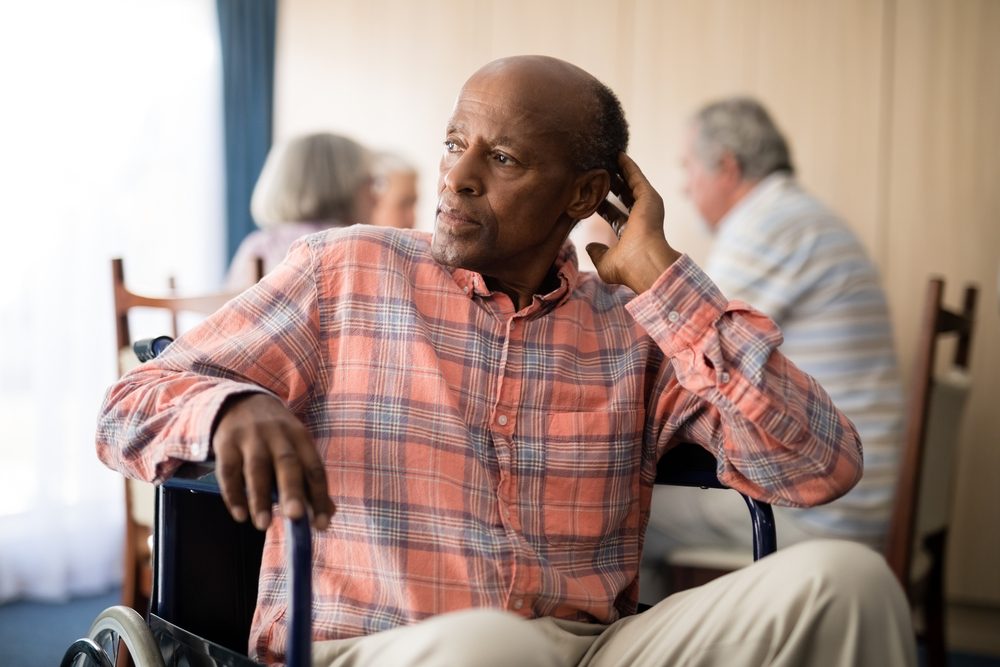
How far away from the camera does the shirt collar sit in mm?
1303

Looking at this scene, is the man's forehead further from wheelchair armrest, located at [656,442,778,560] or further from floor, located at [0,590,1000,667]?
floor, located at [0,590,1000,667]

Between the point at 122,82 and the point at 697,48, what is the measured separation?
1826 mm

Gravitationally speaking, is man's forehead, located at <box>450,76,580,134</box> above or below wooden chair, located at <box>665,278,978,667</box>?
above

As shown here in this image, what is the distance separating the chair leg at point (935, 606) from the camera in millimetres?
2486

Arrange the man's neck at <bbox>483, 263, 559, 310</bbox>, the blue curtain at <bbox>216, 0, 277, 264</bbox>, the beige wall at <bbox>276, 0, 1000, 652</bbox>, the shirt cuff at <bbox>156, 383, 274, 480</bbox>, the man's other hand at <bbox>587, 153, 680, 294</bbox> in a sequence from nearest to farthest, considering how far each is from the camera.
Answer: the shirt cuff at <bbox>156, 383, 274, 480</bbox> → the man's other hand at <bbox>587, 153, 680, 294</bbox> → the man's neck at <bbox>483, 263, 559, 310</bbox> → the beige wall at <bbox>276, 0, 1000, 652</bbox> → the blue curtain at <bbox>216, 0, 277, 264</bbox>

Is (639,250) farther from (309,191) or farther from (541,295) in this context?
(309,191)

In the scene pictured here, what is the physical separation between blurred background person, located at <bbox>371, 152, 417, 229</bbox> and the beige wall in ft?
1.85

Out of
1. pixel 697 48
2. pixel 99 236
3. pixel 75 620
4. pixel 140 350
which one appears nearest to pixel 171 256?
pixel 99 236

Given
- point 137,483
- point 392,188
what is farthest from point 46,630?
point 392,188

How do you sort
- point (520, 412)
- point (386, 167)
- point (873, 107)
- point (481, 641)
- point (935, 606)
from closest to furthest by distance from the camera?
point (481, 641), point (520, 412), point (935, 606), point (873, 107), point (386, 167)

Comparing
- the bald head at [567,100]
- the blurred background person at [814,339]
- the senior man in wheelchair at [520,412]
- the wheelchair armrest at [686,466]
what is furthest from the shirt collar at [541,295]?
the blurred background person at [814,339]

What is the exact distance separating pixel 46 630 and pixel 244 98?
6.59ft

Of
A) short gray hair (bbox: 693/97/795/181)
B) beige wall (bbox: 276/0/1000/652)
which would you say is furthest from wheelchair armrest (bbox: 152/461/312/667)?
beige wall (bbox: 276/0/1000/652)

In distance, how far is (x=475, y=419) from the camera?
124 centimetres
